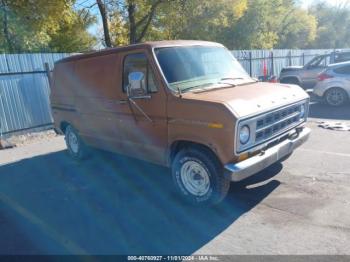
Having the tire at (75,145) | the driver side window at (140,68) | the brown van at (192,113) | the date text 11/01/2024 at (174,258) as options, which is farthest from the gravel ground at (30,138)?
the date text 11/01/2024 at (174,258)

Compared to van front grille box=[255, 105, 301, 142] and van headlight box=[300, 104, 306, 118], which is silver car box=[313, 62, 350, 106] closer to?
van headlight box=[300, 104, 306, 118]

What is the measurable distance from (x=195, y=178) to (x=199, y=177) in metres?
0.07

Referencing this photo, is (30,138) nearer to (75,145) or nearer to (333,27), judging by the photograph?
(75,145)

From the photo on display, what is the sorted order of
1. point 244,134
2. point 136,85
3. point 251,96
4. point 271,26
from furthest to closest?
point 271,26 < point 136,85 < point 251,96 < point 244,134

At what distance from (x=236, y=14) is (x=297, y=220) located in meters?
22.8

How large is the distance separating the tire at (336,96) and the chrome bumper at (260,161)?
7.04m

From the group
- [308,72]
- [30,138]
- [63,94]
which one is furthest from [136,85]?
[308,72]

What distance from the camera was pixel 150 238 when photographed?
3.77m

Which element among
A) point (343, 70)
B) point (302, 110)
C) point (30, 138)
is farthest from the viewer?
point (343, 70)

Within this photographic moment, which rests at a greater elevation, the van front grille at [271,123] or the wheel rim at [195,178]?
the van front grille at [271,123]

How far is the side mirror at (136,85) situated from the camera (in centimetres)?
438

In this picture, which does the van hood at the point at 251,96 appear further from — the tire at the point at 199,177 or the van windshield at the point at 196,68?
the tire at the point at 199,177

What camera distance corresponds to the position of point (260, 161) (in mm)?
4062

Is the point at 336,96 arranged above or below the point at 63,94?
below
